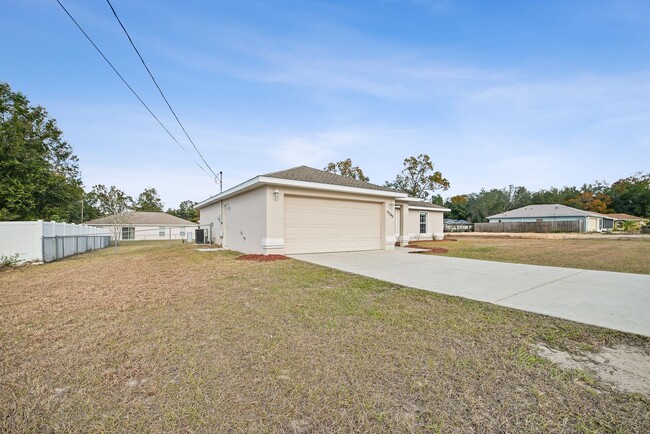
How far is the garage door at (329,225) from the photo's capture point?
420 inches

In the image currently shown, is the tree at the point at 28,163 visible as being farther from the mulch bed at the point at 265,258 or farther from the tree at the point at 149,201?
the tree at the point at 149,201

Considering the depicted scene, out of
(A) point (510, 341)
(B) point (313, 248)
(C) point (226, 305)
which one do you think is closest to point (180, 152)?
(B) point (313, 248)

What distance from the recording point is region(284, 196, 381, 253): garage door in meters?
10.7

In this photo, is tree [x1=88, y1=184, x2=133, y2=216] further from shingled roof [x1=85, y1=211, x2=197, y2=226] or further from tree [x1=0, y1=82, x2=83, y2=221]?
tree [x1=0, y1=82, x2=83, y2=221]

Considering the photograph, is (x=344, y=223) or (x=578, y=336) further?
(x=344, y=223)

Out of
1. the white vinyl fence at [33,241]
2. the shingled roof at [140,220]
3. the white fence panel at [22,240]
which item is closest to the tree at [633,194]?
the shingled roof at [140,220]

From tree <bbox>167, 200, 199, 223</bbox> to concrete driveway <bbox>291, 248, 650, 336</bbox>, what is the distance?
173 feet

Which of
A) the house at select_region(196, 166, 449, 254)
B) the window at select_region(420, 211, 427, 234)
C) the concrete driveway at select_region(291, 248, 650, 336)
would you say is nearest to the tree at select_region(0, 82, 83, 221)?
the house at select_region(196, 166, 449, 254)

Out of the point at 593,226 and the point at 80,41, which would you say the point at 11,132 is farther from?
the point at 593,226

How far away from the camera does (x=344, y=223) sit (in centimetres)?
1182

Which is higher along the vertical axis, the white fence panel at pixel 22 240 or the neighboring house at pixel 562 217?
the neighboring house at pixel 562 217

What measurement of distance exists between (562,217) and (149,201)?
66.4 metres

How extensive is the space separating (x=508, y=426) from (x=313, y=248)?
9456 mm

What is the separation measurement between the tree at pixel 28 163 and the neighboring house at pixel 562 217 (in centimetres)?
4792
